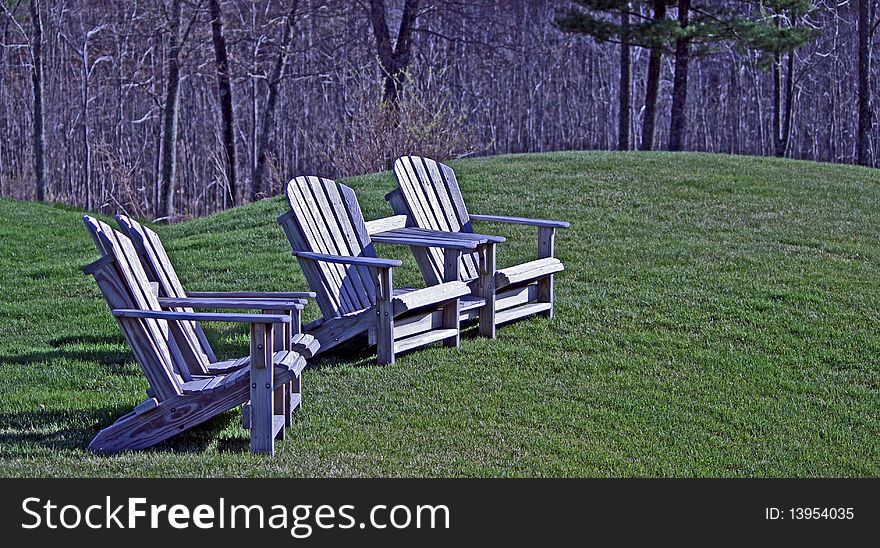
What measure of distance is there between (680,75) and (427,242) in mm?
11397

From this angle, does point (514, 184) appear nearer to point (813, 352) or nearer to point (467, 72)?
point (813, 352)

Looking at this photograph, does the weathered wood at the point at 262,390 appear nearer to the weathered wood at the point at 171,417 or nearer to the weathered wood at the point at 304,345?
the weathered wood at the point at 171,417

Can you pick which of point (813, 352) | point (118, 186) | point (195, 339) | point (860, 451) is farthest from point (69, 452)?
point (118, 186)

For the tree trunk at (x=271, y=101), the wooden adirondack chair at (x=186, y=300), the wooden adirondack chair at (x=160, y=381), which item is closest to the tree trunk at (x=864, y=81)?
the tree trunk at (x=271, y=101)

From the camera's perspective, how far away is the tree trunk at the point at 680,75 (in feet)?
52.1

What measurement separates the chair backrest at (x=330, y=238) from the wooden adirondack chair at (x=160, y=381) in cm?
139

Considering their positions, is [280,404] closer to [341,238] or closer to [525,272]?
[341,238]

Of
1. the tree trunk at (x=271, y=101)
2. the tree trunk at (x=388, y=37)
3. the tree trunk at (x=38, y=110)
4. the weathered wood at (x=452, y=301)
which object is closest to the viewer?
the weathered wood at (x=452, y=301)

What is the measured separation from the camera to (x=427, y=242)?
6.07 meters

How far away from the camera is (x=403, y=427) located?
188 inches

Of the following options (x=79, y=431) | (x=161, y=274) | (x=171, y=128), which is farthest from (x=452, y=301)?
(x=171, y=128)

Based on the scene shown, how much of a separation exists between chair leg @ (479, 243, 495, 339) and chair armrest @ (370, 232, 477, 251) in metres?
0.24

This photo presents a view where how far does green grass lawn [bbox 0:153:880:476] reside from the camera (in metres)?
4.36

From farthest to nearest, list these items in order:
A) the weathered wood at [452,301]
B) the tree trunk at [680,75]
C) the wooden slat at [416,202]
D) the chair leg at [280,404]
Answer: the tree trunk at [680,75]
the wooden slat at [416,202]
the weathered wood at [452,301]
the chair leg at [280,404]
